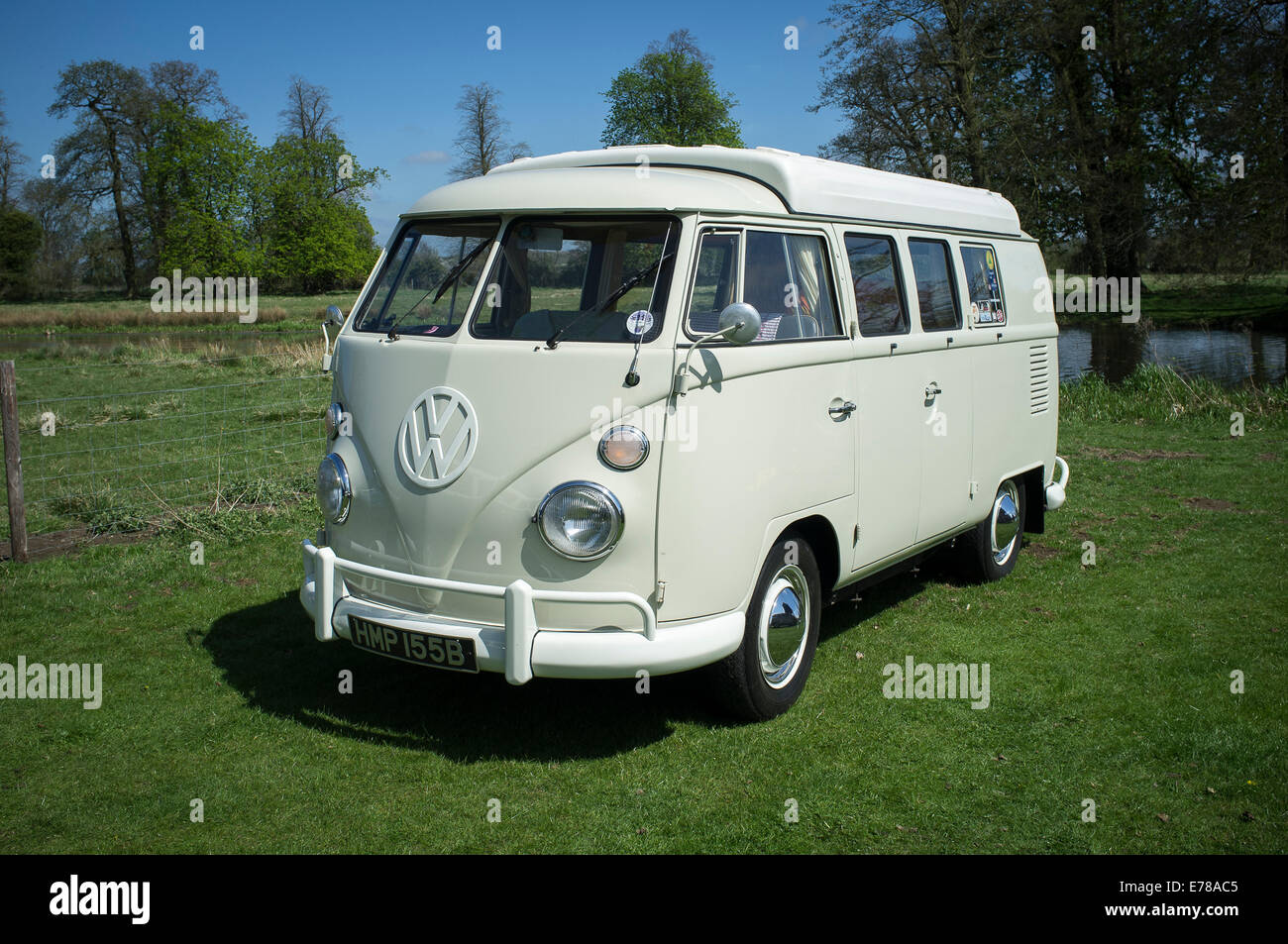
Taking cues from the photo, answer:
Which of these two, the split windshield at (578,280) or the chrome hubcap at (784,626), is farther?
the chrome hubcap at (784,626)

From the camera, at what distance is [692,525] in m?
4.46

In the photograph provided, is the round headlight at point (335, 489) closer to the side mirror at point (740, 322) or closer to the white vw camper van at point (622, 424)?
the white vw camper van at point (622, 424)

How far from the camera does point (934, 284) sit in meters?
6.64

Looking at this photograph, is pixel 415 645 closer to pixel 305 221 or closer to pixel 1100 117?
pixel 1100 117

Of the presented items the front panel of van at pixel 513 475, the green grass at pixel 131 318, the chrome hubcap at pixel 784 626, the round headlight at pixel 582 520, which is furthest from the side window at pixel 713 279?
the green grass at pixel 131 318

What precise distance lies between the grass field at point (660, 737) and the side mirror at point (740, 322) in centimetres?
193

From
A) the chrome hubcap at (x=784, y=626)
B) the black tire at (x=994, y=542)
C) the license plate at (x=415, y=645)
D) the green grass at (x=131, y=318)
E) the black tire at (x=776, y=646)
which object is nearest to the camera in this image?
the license plate at (x=415, y=645)

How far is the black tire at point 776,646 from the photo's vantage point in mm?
4879

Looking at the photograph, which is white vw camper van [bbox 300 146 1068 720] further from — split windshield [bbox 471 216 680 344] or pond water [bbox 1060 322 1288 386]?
pond water [bbox 1060 322 1288 386]

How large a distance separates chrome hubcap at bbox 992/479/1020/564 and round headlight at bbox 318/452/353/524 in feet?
15.6

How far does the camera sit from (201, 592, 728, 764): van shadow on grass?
4.90 meters

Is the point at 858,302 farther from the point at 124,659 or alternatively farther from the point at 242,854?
the point at 124,659
